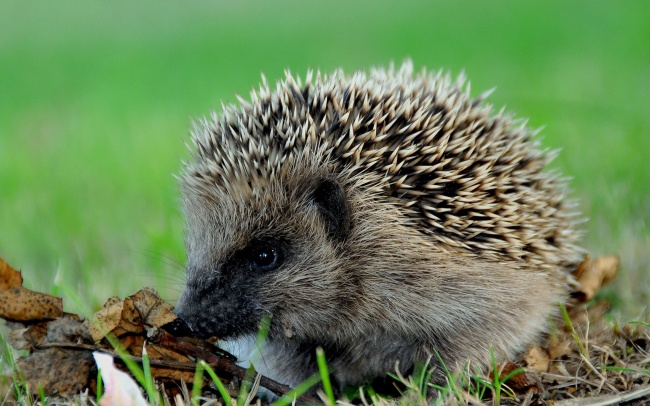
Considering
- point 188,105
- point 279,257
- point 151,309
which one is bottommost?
point 279,257

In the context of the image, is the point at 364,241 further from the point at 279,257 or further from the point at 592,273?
the point at 592,273

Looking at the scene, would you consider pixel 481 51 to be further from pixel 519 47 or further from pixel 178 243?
pixel 178 243

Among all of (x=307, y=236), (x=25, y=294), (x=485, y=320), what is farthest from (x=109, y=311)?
(x=485, y=320)

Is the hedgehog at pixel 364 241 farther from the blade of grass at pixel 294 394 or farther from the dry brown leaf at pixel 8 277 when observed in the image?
the dry brown leaf at pixel 8 277

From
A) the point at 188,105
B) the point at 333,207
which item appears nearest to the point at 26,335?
the point at 333,207

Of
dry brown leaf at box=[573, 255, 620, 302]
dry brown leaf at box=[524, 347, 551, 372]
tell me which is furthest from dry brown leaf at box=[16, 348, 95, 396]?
dry brown leaf at box=[573, 255, 620, 302]

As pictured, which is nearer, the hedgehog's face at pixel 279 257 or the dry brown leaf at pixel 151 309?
the dry brown leaf at pixel 151 309

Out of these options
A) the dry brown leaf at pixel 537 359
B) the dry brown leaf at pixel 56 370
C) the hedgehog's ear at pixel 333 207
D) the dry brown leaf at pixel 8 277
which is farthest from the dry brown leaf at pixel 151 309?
the dry brown leaf at pixel 537 359
